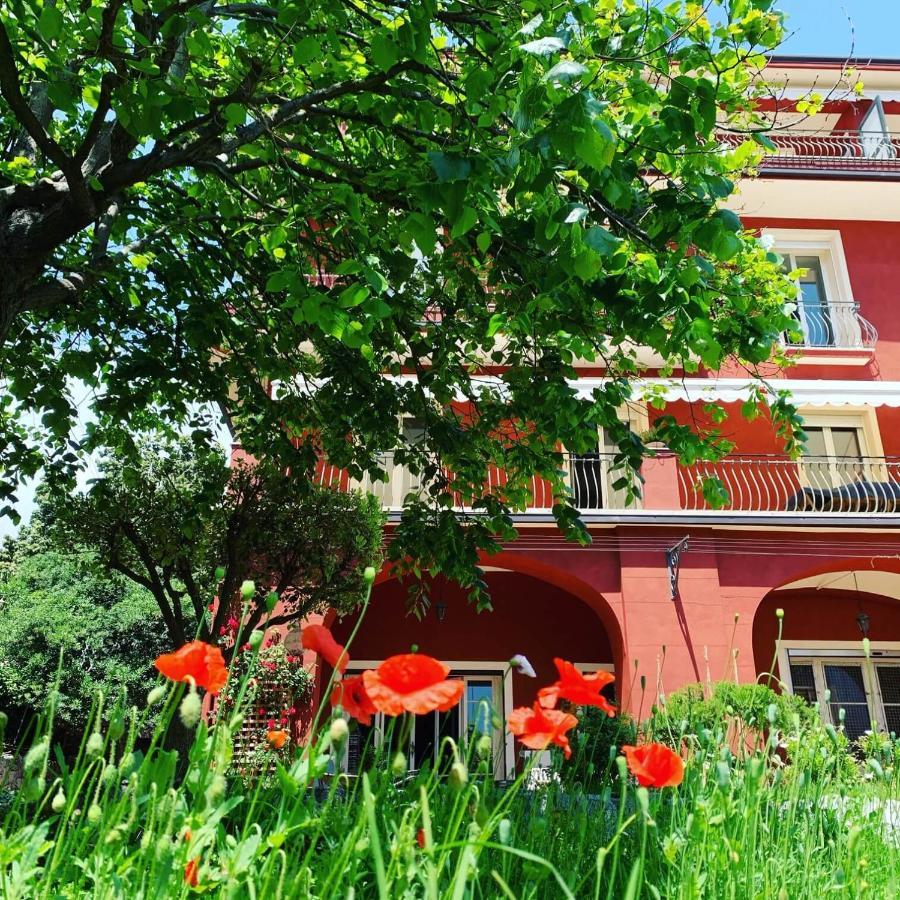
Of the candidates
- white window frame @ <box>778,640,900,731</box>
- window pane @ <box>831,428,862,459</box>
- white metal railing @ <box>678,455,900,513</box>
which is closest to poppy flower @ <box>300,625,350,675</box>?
white metal railing @ <box>678,455,900,513</box>

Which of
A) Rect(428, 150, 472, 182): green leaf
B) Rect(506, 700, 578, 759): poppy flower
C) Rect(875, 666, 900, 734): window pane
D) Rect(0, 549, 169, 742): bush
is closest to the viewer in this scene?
Rect(506, 700, 578, 759): poppy flower

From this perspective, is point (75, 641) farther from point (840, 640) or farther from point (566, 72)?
point (566, 72)

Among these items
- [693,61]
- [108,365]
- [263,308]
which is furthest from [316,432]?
[693,61]

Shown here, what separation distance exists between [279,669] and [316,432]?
4.37 m

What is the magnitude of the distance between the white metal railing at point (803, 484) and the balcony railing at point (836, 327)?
87.4 inches

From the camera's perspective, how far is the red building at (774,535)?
11102mm

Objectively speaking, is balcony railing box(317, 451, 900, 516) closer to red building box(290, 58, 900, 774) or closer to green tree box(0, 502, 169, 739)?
red building box(290, 58, 900, 774)

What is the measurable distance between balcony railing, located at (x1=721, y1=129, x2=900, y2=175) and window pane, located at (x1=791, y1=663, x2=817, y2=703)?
8.51 m

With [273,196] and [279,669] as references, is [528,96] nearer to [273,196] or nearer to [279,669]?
[273,196]

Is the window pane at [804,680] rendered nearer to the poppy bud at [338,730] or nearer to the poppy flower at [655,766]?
the poppy flower at [655,766]

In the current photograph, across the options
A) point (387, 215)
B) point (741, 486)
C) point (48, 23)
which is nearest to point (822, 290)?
point (741, 486)

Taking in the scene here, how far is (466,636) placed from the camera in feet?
42.7

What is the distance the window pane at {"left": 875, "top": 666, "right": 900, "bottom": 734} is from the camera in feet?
40.9

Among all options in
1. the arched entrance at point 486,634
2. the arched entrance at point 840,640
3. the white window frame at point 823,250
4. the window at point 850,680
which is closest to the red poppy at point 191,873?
the arched entrance at point 486,634
